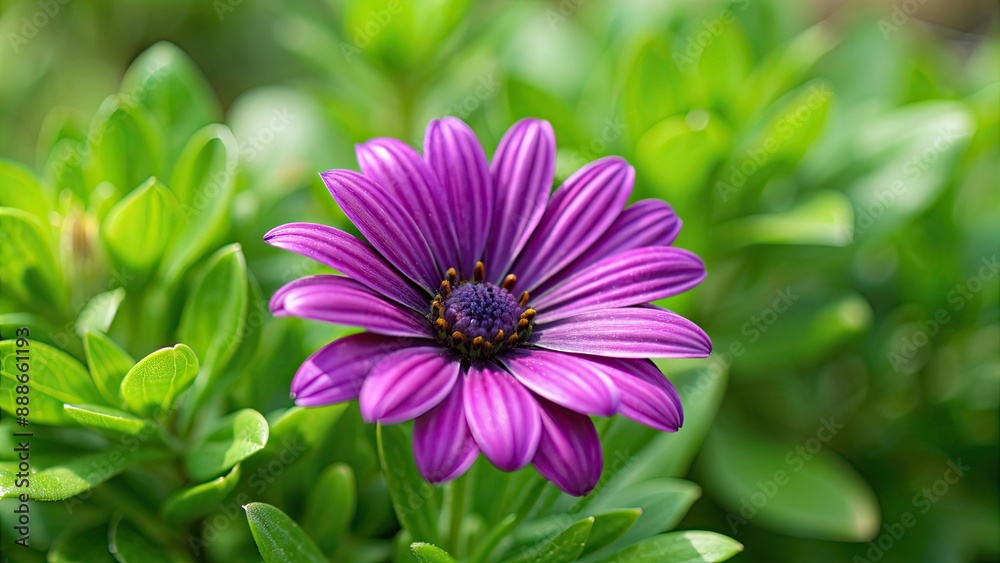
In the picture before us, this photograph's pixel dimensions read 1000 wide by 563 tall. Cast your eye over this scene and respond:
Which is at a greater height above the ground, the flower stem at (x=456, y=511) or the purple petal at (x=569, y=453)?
the purple petal at (x=569, y=453)

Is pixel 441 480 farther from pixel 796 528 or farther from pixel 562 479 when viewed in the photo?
pixel 796 528

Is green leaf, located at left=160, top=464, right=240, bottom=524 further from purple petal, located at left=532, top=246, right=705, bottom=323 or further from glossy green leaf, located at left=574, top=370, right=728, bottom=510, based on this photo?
glossy green leaf, located at left=574, top=370, right=728, bottom=510

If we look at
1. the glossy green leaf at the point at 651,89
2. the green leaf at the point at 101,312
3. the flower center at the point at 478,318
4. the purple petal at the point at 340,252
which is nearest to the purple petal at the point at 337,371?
the purple petal at the point at 340,252

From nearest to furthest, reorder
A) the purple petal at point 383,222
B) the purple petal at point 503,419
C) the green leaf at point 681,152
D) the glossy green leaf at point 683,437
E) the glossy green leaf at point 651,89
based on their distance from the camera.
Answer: the purple petal at point 503,419 → the purple petal at point 383,222 → the glossy green leaf at point 683,437 → the green leaf at point 681,152 → the glossy green leaf at point 651,89

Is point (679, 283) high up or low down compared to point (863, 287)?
up

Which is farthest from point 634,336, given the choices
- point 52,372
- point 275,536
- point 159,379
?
point 52,372

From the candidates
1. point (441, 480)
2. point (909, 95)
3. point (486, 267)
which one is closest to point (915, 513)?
point (909, 95)

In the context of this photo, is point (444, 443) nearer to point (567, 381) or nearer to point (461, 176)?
point (567, 381)

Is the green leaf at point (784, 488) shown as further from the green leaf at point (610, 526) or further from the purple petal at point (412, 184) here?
the purple petal at point (412, 184)
